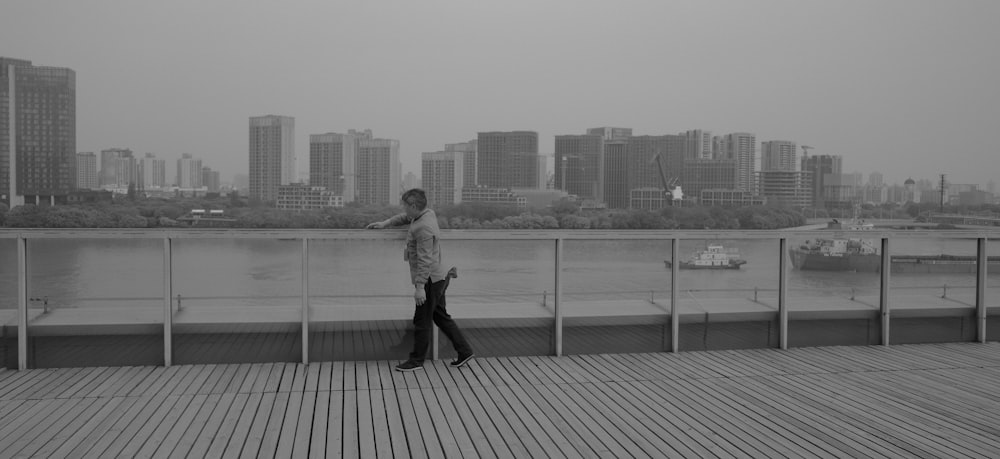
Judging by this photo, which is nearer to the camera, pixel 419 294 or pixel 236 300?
pixel 419 294

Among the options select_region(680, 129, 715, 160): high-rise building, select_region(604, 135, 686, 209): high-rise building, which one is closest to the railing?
select_region(604, 135, 686, 209): high-rise building

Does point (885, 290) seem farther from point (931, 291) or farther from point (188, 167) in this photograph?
point (188, 167)

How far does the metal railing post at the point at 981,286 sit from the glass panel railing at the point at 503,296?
366cm

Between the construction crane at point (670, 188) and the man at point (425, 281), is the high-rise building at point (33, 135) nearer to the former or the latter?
the man at point (425, 281)

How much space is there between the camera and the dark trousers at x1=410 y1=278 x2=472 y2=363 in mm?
5148

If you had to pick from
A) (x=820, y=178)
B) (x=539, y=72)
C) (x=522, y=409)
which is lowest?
(x=522, y=409)

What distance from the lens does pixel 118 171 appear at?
1658 centimetres

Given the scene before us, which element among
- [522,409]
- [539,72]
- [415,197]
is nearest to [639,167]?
[415,197]

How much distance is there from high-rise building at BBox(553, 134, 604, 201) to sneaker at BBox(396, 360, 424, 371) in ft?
40.4

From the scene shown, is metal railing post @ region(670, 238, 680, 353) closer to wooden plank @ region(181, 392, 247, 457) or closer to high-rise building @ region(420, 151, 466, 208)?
wooden plank @ region(181, 392, 247, 457)

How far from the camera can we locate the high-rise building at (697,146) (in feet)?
83.7

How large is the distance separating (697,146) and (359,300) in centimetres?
2358

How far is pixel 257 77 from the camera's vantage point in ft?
129

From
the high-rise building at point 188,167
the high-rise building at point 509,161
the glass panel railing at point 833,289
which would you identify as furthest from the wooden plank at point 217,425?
the high-rise building at point 188,167
